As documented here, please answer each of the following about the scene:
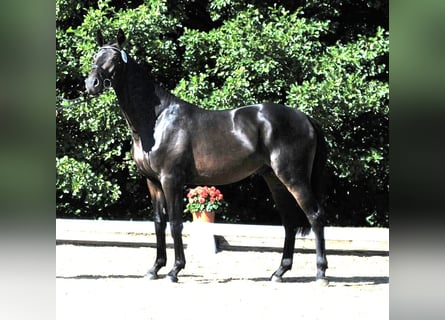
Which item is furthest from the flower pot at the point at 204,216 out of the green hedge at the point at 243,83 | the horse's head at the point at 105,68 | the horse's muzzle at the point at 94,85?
the horse's muzzle at the point at 94,85

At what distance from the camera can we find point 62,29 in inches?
400

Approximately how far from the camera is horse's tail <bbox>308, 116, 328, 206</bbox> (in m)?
6.35

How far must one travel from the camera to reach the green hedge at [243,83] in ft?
29.5

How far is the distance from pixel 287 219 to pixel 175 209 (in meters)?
1.14

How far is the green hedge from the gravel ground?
1.62 meters

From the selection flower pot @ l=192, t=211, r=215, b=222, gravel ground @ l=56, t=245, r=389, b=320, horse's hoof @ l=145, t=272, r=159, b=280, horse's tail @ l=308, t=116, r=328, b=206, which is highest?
horse's tail @ l=308, t=116, r=328, b=206

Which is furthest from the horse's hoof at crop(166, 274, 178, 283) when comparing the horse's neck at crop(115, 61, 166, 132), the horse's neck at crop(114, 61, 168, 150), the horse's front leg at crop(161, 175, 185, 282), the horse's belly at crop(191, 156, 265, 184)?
the horse's neck at crop(115, 61, 166, 132)

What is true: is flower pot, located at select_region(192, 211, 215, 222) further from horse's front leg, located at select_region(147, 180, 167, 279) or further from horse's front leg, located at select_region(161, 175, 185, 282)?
horse's front leg, located at select_region(161, 175, 185, 282)

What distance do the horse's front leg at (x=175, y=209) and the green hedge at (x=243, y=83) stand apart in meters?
2.90

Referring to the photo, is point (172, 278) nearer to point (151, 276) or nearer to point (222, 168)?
point (151, 276)

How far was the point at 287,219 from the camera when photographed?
6500 millimetres

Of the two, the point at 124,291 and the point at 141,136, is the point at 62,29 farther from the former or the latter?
the point at 124,291

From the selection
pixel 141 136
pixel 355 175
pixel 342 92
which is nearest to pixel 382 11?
pixel 342 92
